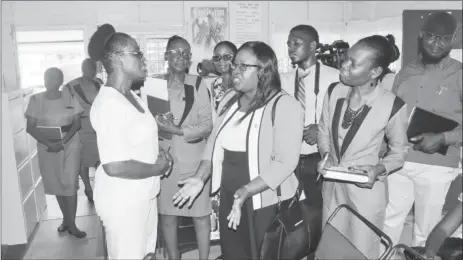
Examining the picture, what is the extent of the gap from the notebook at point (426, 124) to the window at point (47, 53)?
Result: 4722mm

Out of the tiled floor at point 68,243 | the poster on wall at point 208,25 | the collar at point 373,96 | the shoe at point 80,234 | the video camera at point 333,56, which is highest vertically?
the poster on wall at point 208,25

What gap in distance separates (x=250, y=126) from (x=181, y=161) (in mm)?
824

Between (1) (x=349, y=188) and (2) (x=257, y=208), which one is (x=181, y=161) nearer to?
(2) (x=257, y=208)

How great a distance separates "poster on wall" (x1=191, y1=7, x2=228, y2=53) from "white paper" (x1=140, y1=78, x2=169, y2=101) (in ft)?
11.3

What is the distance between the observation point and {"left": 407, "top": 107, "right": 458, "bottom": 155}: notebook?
1.53 metres

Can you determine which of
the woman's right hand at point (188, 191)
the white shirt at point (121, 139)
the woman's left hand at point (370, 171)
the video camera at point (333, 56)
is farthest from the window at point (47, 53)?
the woman's left hand at point (370, 171)

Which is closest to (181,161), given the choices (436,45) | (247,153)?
(247,153)

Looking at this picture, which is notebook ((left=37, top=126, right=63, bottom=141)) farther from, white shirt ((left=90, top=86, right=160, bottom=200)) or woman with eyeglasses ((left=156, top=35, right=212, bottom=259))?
white shirt ((left=90, top=86, right=160, bottom=200))

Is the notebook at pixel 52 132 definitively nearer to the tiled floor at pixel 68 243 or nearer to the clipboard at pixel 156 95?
the tiled floor at pixel 68 243

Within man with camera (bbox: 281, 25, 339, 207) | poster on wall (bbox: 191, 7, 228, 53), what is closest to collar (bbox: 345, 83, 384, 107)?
man with camera (bbox: 281, 25, 339, 207)

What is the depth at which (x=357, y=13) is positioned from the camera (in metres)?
6.03

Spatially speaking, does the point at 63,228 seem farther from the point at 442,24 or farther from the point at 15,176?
the point at 442,24

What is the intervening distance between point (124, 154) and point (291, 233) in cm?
85

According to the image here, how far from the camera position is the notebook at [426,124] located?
153cm
